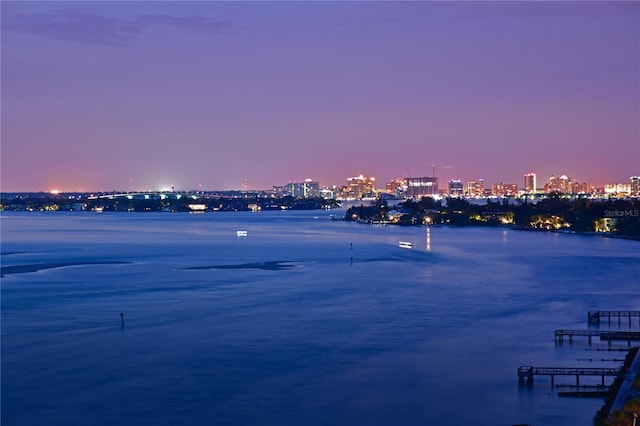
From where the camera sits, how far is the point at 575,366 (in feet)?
23.0

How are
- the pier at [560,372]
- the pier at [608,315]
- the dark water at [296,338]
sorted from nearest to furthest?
the dark water at [296,338], the pier at [560,372], the pier at [608,315]

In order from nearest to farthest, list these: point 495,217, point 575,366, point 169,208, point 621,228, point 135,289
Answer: point 575,366
point 135,289
point 621,228
point 495,217
point 169,208

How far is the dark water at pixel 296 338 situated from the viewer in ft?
20.1

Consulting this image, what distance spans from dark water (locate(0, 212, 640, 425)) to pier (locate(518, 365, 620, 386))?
88mm

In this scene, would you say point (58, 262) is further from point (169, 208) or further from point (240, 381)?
point (169, 208)

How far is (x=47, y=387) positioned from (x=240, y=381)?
58.9 inches

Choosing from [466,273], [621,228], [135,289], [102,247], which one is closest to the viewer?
[135,289]

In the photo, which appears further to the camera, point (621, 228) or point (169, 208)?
A: point (169, 208)

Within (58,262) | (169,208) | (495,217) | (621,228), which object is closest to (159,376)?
(58,262)

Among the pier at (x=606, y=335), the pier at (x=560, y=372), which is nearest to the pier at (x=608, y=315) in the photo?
the pier at (x=606, y=335)

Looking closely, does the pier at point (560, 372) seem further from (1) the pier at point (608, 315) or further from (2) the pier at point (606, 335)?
(1) the pier at point (608, 315)

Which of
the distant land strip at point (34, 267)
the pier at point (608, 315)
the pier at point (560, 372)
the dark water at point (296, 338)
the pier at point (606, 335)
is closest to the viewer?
the dark water at point (296, 338)

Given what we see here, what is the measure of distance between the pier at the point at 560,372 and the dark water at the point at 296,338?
88mm

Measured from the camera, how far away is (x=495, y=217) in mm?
32656
